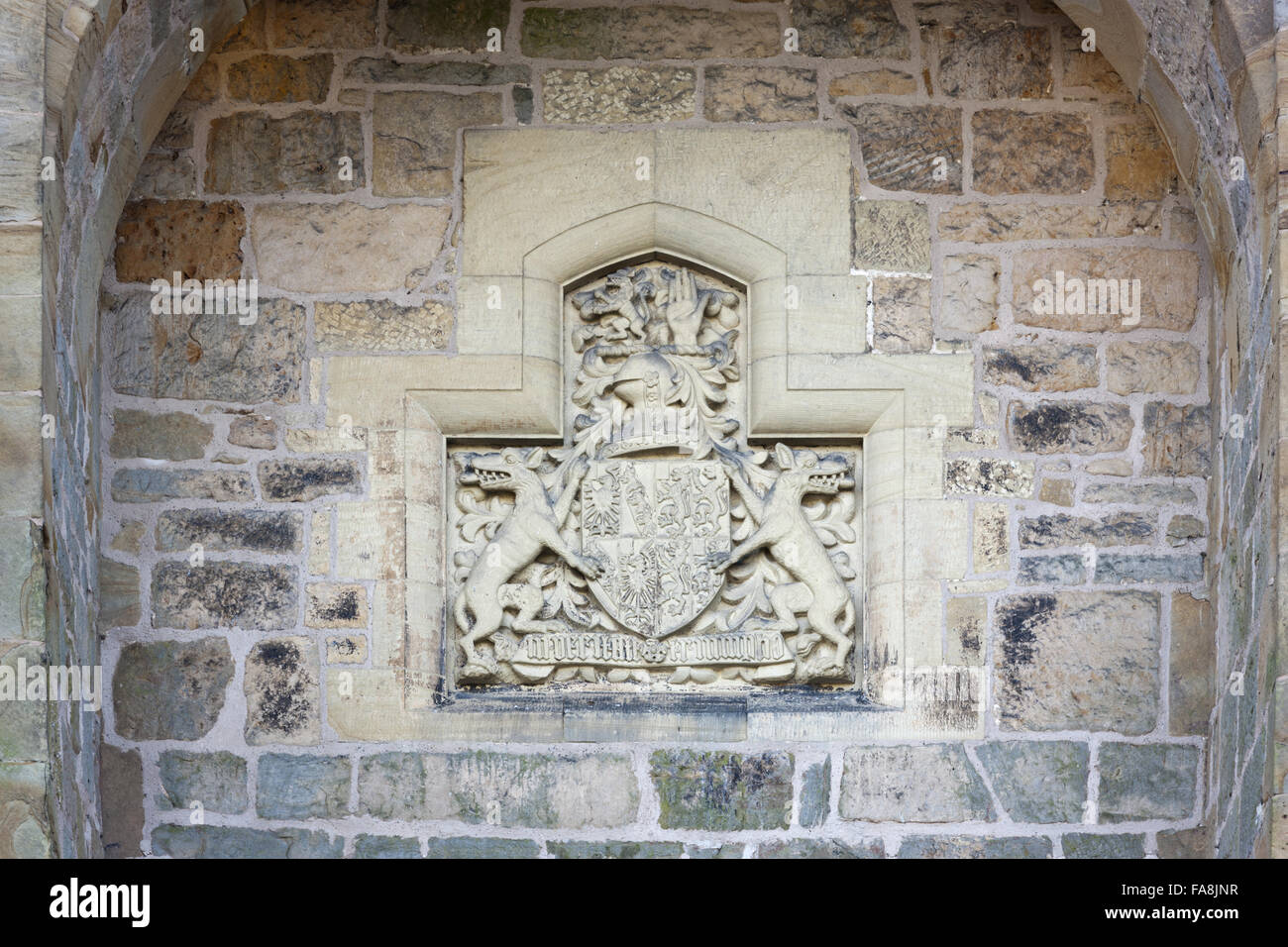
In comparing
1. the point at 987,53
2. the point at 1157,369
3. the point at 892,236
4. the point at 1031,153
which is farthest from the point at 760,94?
the point at 1157,369

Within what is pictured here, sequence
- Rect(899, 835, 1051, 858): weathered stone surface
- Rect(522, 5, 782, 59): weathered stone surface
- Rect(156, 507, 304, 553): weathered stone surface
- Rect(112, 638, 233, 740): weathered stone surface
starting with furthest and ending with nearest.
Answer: Rect(522, 5, 782, 59): weathered stone surface
Rect(156, 507, 304, 553): weathered stone surface
Rect(112, 638, 233, 740): weathered stone surface
Rect(899, 835, 1051, 858): weathered stone surface

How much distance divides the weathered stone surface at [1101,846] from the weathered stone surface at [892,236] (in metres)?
1.59

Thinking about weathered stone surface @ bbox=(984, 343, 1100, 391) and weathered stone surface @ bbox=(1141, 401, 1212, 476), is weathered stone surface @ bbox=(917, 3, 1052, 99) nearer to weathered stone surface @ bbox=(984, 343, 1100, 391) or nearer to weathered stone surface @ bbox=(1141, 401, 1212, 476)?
weathered stone surface @ bbox=(984, 343, 1100, 391)

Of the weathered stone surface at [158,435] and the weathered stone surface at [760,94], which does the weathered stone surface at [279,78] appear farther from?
the weathered stone surface at [760,94]

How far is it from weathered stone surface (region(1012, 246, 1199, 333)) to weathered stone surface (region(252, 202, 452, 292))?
64.4 inches

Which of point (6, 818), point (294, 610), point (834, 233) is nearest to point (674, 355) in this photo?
point (834, 233)

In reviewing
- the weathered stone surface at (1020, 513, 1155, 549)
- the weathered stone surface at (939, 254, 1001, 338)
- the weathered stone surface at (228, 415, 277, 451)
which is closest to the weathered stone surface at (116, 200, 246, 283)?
the weathered stone surface at (228, 415, 277, 451)

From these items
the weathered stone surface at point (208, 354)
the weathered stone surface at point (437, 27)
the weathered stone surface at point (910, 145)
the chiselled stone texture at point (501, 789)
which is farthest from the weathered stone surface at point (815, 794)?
the weathered stone surface at point (437, 27)

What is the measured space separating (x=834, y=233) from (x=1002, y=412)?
2.23 ft

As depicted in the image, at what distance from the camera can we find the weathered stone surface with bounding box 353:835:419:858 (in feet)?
16.2

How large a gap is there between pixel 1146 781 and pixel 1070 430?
3.16ft

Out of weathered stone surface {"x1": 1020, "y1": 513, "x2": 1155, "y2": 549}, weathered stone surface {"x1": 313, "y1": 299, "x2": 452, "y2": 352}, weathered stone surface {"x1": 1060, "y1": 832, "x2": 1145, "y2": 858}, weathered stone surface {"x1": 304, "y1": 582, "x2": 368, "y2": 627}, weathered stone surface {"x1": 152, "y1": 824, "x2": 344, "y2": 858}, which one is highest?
weathered stone surface {"x1": 313, "y1": 299, "x2": 452, "y2": 352}

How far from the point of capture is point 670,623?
16.8 feet

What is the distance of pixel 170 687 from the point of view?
505 centimetres
